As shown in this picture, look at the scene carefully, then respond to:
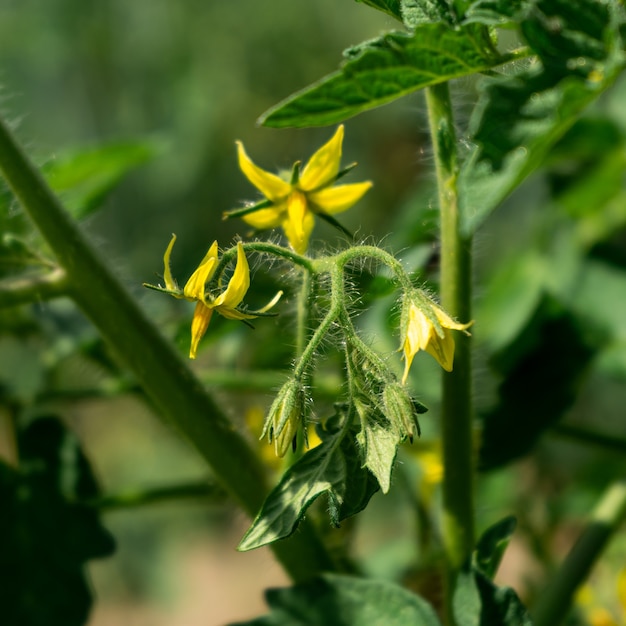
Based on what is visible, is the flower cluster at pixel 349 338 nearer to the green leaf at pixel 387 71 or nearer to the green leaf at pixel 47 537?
the green leaf at pixel 387 71

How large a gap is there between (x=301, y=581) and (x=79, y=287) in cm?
38

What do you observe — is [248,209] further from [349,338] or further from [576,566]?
[576,566]

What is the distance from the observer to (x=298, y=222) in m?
0.85

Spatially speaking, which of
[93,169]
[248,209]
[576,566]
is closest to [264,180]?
[248,209]

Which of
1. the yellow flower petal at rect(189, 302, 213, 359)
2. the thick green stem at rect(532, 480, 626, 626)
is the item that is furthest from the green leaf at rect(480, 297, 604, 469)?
the yellow flower petal at rect(189, 302, 213, 359)

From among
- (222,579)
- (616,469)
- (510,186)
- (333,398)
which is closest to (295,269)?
(510,186)

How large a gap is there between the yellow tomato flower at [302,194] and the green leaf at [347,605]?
332 millimetres

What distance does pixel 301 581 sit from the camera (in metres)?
0.91

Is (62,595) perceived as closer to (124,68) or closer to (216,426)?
(216,426)

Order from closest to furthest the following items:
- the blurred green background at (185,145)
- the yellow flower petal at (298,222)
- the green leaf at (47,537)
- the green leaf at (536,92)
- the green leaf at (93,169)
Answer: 1. the green leaf at (536,92)
2. the yellow flower petal at (298,222)
3. the green leaf at (47,537)
4. the green leaf at (93,169)
5. the blurred green background at (185,145)

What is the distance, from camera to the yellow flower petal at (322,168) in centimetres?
84

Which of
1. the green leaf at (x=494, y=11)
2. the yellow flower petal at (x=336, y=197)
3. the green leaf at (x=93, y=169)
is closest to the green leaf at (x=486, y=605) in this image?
the yellow flower petal at (x=336, y=197)

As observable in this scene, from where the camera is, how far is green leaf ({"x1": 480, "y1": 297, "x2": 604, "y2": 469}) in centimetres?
125

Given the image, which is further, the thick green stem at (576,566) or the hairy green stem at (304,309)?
the thick green stem at (576,566)
